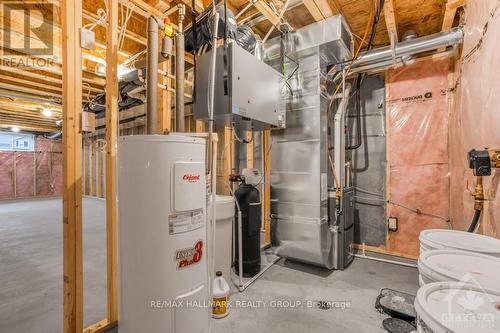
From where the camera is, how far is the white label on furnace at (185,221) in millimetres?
1288

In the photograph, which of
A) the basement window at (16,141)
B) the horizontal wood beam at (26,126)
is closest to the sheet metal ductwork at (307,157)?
the horizontal wood beam at (26,126)

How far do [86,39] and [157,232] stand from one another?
1.31m

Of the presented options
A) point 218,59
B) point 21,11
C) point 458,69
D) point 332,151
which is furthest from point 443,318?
point 21,11

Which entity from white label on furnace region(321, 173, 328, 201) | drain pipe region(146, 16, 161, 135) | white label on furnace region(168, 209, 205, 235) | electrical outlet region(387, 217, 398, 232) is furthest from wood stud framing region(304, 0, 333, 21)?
electrical outlet region(387, 217, 398, 232)

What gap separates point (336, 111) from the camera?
301 cm

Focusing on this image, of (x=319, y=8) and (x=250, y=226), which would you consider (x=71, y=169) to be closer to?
(x=250, y=226)

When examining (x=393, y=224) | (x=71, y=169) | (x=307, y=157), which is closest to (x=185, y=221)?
(x=71, y=169)

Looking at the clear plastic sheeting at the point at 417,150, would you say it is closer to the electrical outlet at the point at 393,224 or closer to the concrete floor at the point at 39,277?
the electrical outlet at the point at 393,224

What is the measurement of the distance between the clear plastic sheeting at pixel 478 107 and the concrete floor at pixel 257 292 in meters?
1.03

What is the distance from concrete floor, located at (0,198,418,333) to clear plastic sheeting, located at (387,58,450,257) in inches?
24.5

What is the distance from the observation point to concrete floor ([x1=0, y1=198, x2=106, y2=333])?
1.83 metres

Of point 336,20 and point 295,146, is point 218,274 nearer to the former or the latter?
point 295,146

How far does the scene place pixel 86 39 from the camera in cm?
154

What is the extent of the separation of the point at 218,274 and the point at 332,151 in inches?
77.3
